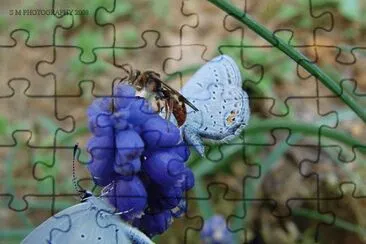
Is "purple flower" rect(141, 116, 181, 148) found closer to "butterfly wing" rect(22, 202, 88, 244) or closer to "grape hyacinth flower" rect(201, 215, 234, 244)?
"butterfly wing" rect(22, 202, 88, 244)

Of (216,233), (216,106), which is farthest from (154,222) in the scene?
(216,233)

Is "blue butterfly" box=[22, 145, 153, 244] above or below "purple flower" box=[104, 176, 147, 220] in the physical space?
below

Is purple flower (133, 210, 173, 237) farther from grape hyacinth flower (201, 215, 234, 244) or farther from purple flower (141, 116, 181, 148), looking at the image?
grape hyacinth flower (201, 215, 234, 244)

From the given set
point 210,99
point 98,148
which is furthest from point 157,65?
point 98,148

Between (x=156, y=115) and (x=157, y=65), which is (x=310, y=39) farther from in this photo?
(x=156, y=115)

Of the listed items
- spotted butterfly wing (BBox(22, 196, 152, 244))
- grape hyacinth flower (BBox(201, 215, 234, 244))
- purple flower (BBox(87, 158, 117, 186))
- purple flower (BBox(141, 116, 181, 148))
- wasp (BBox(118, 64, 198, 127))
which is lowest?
grape hyacinth flower (BBox(201, 215, 234, 244))
